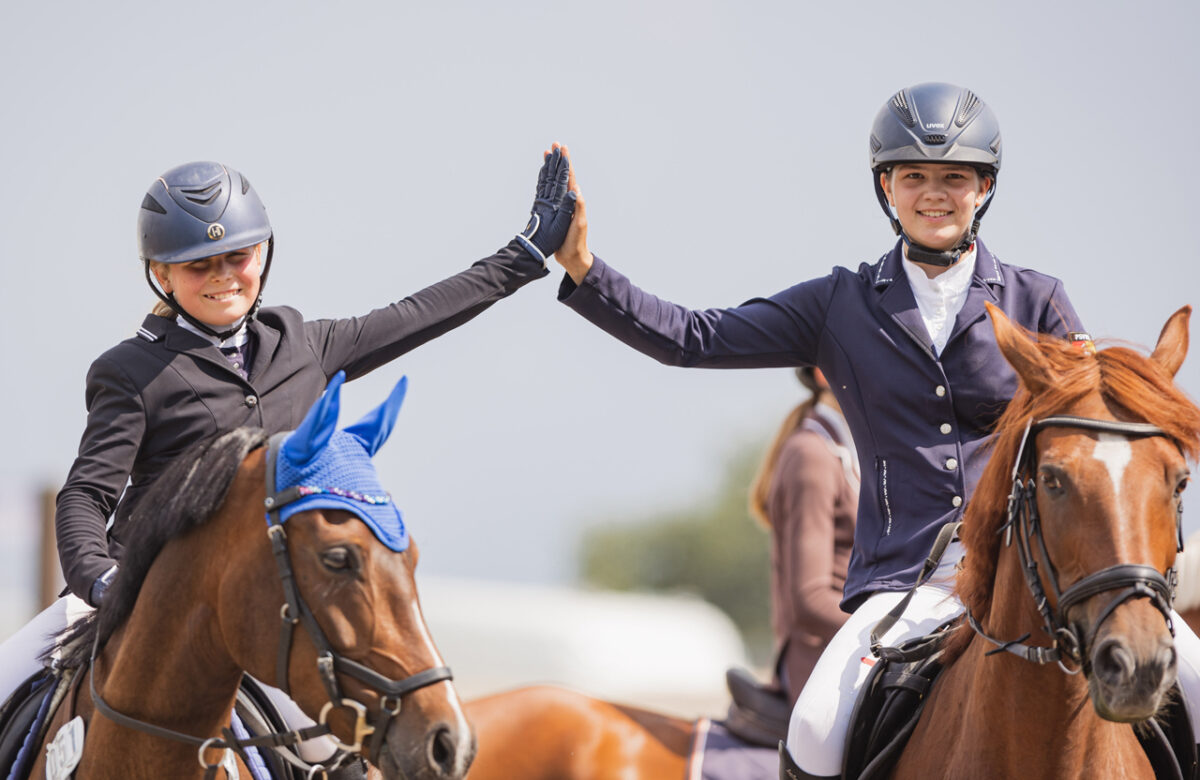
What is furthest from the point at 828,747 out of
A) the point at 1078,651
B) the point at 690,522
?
the point at 690,522

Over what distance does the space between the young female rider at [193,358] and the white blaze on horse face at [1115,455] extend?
226 centimetres

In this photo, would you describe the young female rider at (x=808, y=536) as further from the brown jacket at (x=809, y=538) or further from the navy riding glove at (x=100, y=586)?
the navy riding glove at (x=100, y=586)

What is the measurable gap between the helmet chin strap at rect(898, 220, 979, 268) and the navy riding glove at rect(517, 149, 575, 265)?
4.15 ft

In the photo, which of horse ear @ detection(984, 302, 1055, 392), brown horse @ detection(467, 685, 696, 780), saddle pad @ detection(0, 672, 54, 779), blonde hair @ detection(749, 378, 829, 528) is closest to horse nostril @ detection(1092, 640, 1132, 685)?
horse ear @ detection(984, 302, 1055, 392)

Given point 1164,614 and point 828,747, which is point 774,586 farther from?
point 1164,614

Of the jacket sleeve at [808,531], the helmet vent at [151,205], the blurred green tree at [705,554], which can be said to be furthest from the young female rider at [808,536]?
the blurred green tree at [705,554]

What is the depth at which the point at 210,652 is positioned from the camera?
3.74m

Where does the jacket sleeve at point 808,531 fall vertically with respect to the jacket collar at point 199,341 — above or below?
below

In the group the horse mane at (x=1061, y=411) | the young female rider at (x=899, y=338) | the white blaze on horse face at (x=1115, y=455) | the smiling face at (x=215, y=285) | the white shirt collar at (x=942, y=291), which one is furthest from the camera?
the white shirt collar at (x=942, y=291)

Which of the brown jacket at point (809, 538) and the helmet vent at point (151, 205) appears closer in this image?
the helmet vent at point (151, 205)

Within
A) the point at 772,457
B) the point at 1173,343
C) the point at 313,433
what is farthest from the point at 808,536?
the point at 313,433

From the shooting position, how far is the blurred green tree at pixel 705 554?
57.9m

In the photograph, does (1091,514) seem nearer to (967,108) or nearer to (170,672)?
(967,108)

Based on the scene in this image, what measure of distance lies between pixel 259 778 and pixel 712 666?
24.7 meters
